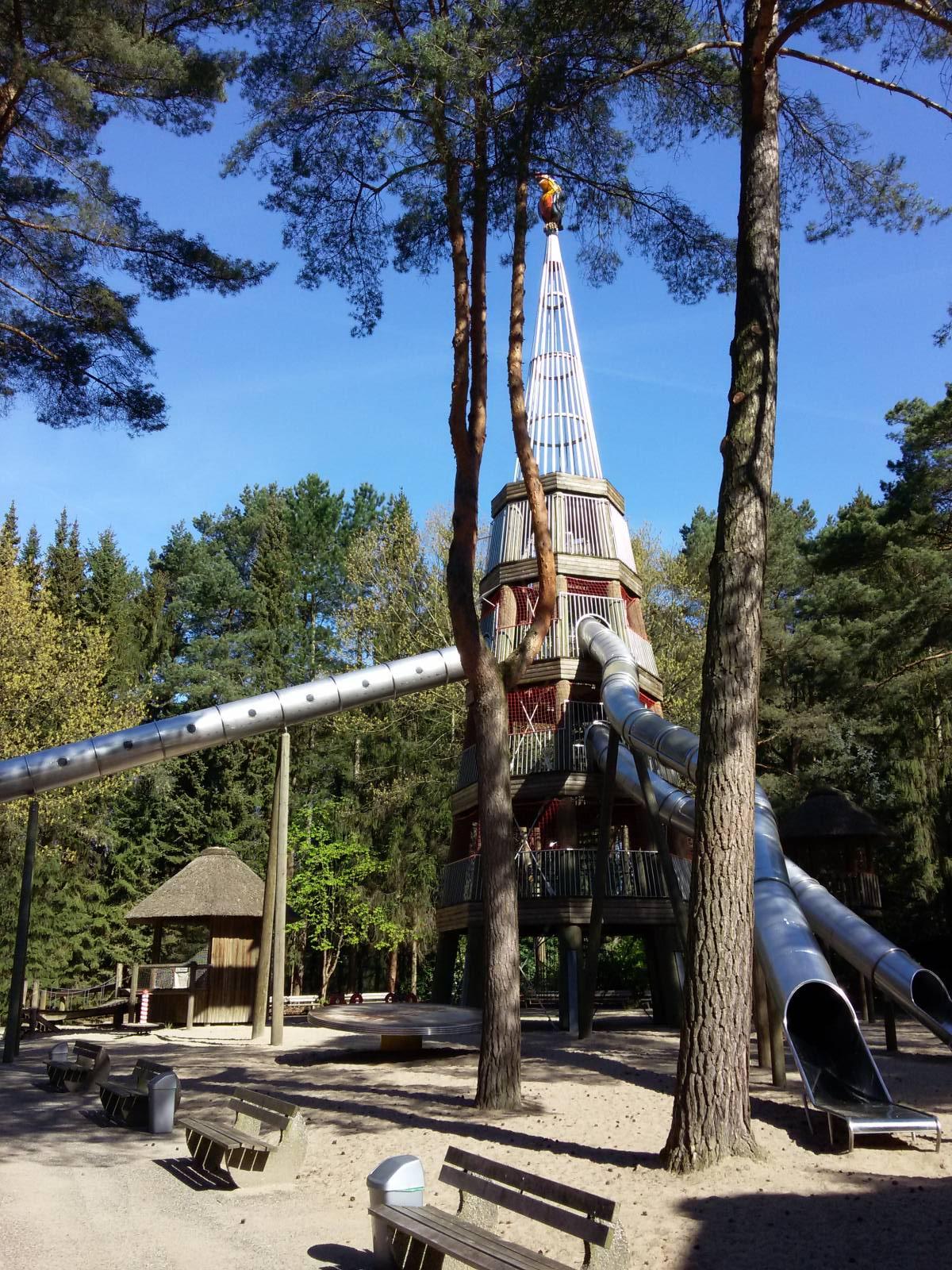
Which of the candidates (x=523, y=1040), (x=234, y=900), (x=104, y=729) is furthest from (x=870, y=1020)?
(x=104, y=729)

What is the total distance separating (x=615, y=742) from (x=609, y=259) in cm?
709

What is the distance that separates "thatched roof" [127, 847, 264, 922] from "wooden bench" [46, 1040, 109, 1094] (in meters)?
8.02

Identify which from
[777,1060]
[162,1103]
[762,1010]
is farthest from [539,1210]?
[762,1010]

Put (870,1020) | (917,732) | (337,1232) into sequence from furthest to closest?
(917,732) < (870,1020) < (337,1232)

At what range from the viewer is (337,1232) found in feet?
20.4

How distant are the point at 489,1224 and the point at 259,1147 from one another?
2.04 m

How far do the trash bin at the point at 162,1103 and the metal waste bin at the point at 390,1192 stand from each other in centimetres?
433

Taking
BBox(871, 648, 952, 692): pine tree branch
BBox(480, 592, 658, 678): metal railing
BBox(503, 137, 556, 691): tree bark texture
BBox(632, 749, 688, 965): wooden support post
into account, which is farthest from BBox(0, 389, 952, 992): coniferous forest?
BBox(503, 137, 556, 691): tree bark texture

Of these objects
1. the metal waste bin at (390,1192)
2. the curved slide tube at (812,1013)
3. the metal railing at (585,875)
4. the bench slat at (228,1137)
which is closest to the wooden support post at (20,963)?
the metal railing at (585,875)

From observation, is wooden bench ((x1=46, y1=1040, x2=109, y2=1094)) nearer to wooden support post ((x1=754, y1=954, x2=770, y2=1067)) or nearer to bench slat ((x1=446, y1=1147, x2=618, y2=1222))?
wooden support post ((x1=754, y1=954, x2=770, y2=1067))

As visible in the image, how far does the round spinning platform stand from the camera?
47.1 feet

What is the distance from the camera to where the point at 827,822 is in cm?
2064

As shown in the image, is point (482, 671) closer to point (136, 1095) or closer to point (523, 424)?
point (523, 424)

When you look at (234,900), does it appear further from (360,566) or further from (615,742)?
(360,566)
